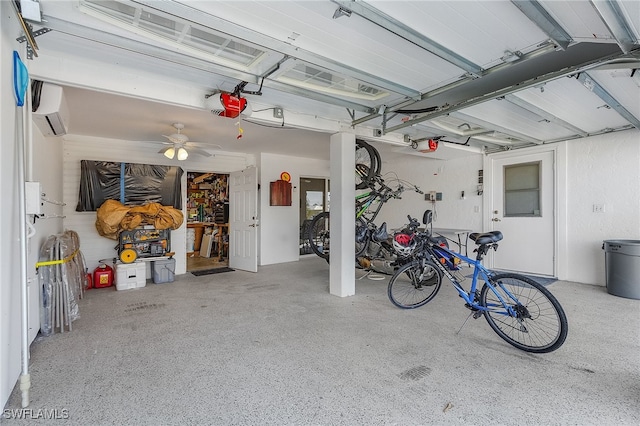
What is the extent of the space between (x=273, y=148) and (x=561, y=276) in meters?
5.45

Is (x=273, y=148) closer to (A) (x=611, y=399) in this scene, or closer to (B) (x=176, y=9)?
(B) (x=176, y=9)

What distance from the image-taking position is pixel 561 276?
4953 millimetres

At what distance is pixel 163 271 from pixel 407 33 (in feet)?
16.1

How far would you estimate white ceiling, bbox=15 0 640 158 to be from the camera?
5.90 feet

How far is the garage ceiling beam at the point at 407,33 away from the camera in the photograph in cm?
173

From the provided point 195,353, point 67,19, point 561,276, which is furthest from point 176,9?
point 561,276

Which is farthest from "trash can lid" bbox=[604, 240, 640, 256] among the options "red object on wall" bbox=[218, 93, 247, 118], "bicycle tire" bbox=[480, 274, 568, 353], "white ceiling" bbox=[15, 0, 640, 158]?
"red object on wall" bbox=[218, 93, 247, 118]

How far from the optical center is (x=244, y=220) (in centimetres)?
601

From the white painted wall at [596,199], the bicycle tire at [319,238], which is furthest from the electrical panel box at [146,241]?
the white painted wall at [596,199]

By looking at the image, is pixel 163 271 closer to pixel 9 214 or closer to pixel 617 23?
pixel 9 214

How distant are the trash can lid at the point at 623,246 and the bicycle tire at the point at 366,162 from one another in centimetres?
329

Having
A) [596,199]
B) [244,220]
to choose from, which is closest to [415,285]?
[596,199]

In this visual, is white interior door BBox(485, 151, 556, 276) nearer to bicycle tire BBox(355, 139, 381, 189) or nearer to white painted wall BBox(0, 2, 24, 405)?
bicycle tire BBox(355, 139, 381, 189)

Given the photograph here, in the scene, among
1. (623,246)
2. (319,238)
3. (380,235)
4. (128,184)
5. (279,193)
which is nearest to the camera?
(623,246)
